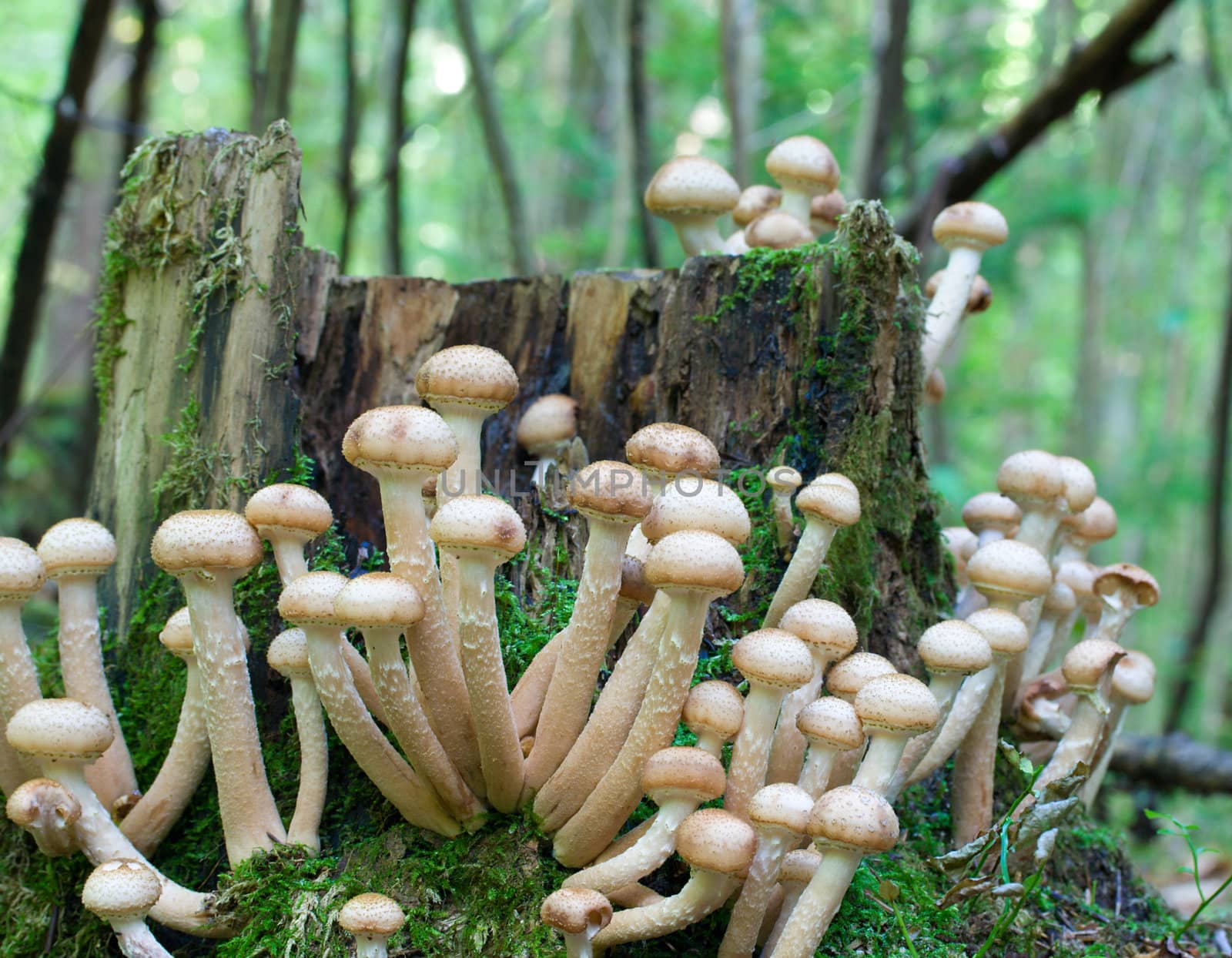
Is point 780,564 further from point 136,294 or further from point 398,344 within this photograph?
point 136,294

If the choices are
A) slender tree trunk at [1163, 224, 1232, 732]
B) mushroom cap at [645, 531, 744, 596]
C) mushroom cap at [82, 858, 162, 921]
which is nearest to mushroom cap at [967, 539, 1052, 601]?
mushroom cap at [645, 531, 744, 596]

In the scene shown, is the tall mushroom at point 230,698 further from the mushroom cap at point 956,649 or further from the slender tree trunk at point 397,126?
the slender tree trunk at point 397,126

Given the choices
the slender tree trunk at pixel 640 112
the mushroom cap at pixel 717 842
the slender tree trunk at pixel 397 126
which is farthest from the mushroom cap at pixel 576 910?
the slender tree trunk at pixel 397 126

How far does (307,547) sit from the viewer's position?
11.3 ft

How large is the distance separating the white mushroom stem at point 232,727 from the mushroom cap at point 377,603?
2.07 feet

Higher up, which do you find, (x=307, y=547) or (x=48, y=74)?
(x=48, y=74)

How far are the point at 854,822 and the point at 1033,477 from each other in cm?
171

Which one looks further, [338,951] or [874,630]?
[874,630]

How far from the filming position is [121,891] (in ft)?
7.87

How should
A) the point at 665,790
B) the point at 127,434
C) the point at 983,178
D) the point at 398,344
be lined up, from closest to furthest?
the point at 665,790
the point at 127,434
the point at 398,344
the point at 983,178

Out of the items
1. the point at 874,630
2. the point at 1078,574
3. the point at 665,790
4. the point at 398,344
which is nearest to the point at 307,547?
the point at 398,344

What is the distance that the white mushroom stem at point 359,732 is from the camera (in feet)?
8.27

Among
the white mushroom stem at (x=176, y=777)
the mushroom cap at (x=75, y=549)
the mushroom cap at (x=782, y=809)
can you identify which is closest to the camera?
the mushroom cap at (x=782, y=809)

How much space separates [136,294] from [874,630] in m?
3.27
